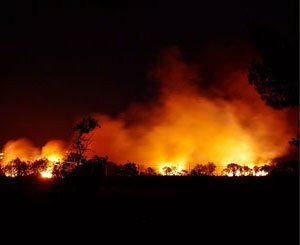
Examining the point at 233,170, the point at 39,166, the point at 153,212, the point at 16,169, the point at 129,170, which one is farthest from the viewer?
the point at 233,170

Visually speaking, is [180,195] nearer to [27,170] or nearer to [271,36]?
[271,36]

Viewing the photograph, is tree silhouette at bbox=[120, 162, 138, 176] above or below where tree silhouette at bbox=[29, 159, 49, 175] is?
below

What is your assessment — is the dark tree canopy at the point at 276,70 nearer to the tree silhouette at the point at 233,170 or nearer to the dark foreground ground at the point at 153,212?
the dark foreground ground at the point at 153,212

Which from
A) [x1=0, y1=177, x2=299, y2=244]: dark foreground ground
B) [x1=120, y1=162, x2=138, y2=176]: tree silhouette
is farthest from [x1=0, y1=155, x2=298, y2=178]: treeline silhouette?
[x1=0, y1=177, x2=299, y2=244]: dark foreground ground

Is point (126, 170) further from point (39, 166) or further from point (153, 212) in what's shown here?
point (153, 212)

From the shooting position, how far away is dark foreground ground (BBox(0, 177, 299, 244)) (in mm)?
11906

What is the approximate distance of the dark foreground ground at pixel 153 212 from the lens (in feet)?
39.1

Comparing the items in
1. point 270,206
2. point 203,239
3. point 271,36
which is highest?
point 271,36

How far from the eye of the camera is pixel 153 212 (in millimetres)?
14477

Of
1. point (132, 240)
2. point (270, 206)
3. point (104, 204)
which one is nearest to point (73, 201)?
point (104, 204)

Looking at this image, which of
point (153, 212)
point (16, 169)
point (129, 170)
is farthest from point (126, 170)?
point (153, 212)

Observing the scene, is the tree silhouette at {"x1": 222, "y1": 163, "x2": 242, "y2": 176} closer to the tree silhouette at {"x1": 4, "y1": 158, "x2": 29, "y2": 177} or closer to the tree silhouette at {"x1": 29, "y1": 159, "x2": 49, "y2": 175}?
the tree silhouette at {"x1": 29, "y1": 159, "x2": 49, "y2": 175}

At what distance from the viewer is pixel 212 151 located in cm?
3506

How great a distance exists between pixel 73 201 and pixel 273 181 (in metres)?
7.81
